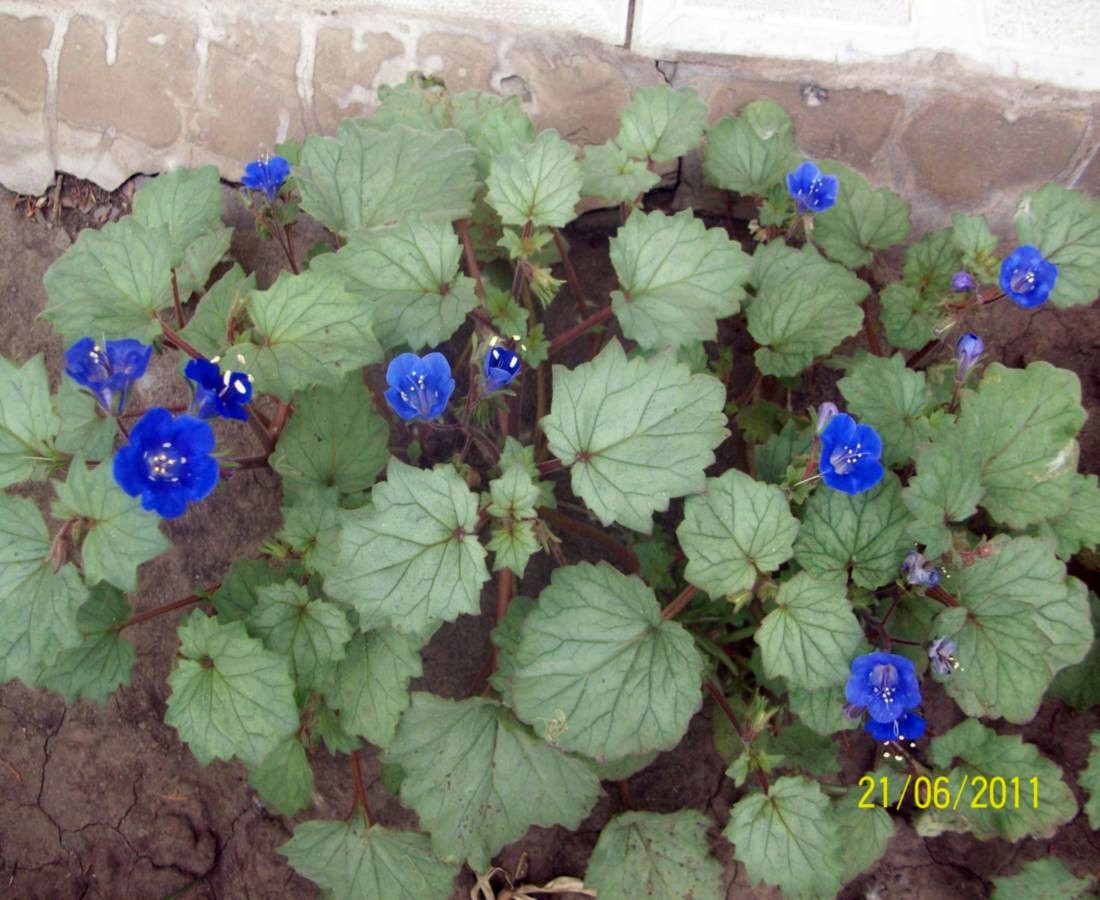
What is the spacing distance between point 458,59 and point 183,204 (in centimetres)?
123

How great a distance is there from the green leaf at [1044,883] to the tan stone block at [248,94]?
347 cm

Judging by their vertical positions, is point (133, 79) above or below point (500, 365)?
above

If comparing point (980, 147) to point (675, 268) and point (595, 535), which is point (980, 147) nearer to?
point (675, 268)

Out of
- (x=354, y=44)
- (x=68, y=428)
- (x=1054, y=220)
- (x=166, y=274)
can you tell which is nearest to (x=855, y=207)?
(x=1054, y=220)

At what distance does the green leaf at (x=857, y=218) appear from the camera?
3201 mm

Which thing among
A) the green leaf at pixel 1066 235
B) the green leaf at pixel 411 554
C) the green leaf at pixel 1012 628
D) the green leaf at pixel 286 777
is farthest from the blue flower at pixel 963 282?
the green leaf at pixel 286 777

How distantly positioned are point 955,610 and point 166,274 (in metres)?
2.29

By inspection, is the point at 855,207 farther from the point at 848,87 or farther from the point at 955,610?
the point at 955,610

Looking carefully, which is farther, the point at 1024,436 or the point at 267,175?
the point at 267,175

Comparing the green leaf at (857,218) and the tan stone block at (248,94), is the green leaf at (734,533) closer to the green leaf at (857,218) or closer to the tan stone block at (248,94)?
the green leaf at (857,218)

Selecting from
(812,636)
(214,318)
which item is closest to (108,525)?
(214,318)

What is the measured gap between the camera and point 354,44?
359 centimetres

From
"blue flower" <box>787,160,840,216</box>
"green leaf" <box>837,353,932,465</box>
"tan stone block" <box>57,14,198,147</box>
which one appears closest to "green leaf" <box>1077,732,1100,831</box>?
"green leaf" <box>837,353,932,465</box>

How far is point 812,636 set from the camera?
8.13 feet
